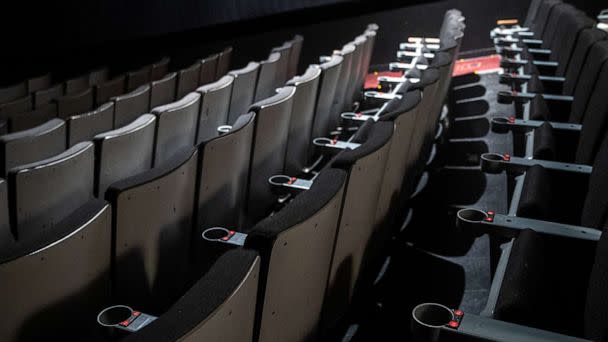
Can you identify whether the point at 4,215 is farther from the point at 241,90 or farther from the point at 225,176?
the point at 241,90

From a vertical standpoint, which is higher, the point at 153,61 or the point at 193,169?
the point at 193,169

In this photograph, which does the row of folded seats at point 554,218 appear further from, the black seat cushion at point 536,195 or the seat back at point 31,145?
the seat back at point 31,145

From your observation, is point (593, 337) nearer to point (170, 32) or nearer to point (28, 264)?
point (28, 264)

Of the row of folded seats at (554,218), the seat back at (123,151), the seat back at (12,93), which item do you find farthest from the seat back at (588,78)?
the seat back at (12,93)

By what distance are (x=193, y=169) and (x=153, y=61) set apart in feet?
3.21

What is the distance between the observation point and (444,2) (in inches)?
47.5

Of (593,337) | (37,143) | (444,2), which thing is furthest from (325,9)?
(593,337)

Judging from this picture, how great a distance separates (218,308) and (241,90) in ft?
1.66

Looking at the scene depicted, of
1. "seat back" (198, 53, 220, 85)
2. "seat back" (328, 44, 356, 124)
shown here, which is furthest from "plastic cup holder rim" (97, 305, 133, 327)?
"seat back" (198, 53, 220, 85)

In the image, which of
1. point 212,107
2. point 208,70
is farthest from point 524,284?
point 208,70

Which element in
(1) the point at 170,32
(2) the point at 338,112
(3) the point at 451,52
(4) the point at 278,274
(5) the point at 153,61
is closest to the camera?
(4) the point at 278,274

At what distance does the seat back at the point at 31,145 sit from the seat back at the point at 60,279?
0.22m

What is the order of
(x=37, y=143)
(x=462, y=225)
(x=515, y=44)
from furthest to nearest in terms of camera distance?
1. (x=515, y=44)
2. (x=37, y=143)
3. (x=462, y=225)

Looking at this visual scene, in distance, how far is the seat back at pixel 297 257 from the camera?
0.67ft
